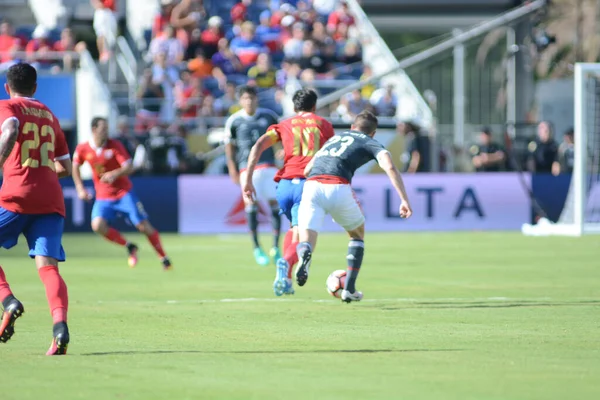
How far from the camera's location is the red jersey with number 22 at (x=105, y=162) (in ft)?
60.4

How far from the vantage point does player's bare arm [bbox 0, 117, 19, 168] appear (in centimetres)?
926

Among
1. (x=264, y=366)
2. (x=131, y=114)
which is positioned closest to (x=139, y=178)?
(x=131, y=114)

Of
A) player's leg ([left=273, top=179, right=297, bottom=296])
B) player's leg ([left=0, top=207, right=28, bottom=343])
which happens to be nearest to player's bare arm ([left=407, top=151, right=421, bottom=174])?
player's leg ([left=273, top=179, right=297, bottom=296])

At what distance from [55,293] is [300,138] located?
522 centimetres

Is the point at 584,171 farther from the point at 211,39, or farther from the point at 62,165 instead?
the point at 62,165

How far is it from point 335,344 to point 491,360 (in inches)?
54.8

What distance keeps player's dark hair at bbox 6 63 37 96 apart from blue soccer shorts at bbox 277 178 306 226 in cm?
501

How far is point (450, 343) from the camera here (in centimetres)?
987

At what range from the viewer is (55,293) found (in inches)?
367

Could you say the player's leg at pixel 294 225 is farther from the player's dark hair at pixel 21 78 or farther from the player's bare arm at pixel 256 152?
the player's dark hair at pixel 21 78

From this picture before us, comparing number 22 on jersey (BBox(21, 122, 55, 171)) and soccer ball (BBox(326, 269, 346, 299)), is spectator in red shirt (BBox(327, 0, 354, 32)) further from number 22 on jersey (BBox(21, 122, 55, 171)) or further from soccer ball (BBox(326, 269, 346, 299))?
number 22 on jersey (BBox(21, 122, 55, 171))

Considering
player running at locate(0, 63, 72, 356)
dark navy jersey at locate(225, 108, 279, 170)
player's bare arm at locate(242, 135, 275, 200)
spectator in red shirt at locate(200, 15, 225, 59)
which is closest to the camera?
player running at locate(0, 63, 72, 356)

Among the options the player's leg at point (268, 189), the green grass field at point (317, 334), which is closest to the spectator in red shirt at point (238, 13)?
the green grass field at point (317, 334)

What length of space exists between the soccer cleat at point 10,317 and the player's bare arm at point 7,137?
996 mm
